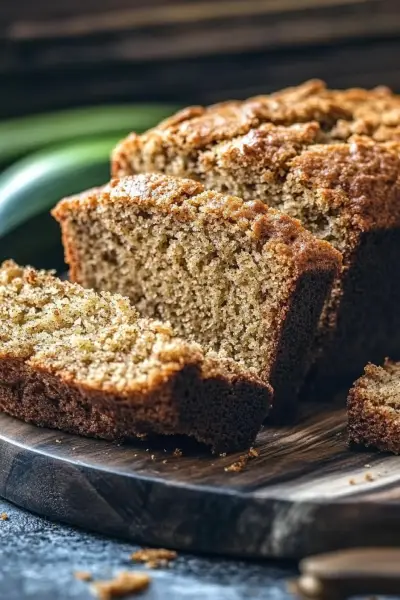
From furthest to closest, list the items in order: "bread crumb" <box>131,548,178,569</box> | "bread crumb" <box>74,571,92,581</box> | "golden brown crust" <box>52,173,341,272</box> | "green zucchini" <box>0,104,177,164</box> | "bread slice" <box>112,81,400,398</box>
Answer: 1. "green zucchini" <box>0,104,177,164</box>
2. "bread slice" <box>112,81,400,398</box>
3. "golden brown crust" <box>52,173,341,272</box>
4. "bread crumb" <box>131,548,178,569</box>
5. "bread crumb" <box>74,571,92,581</box>

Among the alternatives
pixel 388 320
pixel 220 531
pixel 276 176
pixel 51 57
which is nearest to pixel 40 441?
pixel 220 531

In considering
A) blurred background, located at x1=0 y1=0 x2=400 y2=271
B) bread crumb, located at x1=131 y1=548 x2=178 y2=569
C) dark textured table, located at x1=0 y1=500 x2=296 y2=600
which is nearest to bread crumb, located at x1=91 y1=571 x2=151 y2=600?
dark textured table, located at x1=0 y1=500 x2=296 y2=600

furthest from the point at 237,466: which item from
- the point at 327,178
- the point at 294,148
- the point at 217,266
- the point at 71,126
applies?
the point at 71,126

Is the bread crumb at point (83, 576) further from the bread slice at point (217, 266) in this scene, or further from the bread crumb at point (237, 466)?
the bread slice at point (217, 266)

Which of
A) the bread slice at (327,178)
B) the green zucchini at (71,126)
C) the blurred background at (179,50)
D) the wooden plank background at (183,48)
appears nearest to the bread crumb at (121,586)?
the bread slice at (327,178)

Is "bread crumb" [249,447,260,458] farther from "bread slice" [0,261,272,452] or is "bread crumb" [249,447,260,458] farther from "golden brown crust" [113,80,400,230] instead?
"golden brown crust" [113,80,400,230]

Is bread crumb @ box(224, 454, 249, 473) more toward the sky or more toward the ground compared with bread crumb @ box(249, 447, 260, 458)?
more toward the ground

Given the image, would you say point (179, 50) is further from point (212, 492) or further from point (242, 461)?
point (212, 492)
